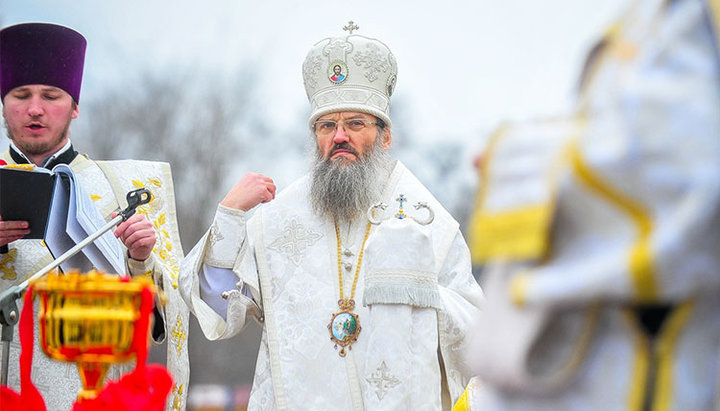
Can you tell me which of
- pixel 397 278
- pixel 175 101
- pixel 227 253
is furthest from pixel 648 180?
pixel 175 101

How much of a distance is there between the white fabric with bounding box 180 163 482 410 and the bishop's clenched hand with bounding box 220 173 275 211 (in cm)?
9

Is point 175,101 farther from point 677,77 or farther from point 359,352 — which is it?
point 677,77

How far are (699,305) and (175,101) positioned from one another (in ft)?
60.1

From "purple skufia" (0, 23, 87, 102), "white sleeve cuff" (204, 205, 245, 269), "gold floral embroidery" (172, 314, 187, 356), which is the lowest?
"gold floral embroidery" (172, 314, 187, 356)

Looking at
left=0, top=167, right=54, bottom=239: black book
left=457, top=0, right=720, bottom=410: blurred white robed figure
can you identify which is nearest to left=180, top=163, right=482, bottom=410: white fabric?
left=0, top=167, right=54, bottom=239: black book

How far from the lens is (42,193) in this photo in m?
4.11

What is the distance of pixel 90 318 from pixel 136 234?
6.69ft

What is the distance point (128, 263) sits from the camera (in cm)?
466

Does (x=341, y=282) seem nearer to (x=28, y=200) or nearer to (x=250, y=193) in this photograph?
(x=250, y=193)

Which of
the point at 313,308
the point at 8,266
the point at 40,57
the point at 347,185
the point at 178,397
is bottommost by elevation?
the point at 178,397

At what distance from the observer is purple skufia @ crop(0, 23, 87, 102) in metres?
4.91

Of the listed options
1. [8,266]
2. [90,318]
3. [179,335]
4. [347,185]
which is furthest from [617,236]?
[179,335]

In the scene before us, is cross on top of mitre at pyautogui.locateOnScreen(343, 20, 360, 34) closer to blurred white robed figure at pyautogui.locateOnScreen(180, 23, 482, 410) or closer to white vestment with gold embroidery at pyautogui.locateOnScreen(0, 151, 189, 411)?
blurred white robed figure at pyautogui.locateOnScreen(180, 23, 482, 410)

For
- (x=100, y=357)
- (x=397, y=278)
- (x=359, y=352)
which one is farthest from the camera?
(x=359, y=352)
